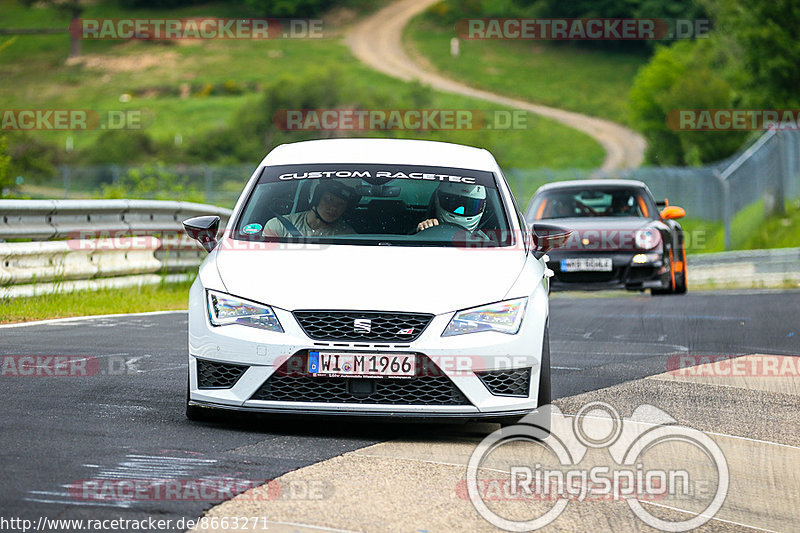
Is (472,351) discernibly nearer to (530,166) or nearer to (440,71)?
(530,166)

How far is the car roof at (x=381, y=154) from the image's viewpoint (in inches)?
319

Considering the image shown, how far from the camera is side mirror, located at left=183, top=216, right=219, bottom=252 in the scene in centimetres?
766

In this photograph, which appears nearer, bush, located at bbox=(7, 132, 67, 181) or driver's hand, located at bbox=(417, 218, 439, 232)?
driver's hand, located at bbox=(417, 218, 439, 232)

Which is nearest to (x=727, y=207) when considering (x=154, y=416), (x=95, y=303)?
(x=95, y=303)

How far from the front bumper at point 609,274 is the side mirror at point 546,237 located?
8.87m

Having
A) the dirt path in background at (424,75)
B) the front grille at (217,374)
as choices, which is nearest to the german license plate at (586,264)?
the front grille at (217,374)

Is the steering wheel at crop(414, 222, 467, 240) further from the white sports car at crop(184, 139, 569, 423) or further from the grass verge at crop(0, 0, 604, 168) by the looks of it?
the grass verge at crop(0, 0, 604, 168)

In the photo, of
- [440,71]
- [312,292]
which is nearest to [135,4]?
[440,71]

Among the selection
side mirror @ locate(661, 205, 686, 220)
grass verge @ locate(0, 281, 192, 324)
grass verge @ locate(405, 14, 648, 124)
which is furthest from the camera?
grass verge @ locate(405, 14, 648, 124)

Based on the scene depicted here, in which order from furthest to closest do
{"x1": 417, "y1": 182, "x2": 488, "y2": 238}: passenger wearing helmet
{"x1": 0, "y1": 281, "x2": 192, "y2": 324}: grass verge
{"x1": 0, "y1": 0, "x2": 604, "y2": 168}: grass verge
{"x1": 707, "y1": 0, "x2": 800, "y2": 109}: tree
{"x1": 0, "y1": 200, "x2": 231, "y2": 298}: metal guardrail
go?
{"x1": 0, "y1": 0, "x2": 604, "y2": 168}: grass verge, {"x1": 707, "y1": 0, "x2": 800, "y2": 109}: tree, {"x1": 0, "y1": 200, "x2": 231, "y2": 298}: metal guardrail, {"x1": 0, "y1": 281, "x2": 192, "y2": 324}: grass verge, {"x1": 417, "y1": 182, "x2": 488, "y2": 238}: passenger wearing helmet

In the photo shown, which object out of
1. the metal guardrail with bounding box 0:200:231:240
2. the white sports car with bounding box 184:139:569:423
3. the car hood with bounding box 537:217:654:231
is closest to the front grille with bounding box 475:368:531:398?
the white sports car with bounding box 184:139:569:423

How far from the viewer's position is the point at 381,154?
8.16 metres

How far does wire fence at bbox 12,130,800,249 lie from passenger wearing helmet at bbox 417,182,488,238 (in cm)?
1423

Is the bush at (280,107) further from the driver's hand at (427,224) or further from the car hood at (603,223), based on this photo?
the driver's hand at (427,224)
